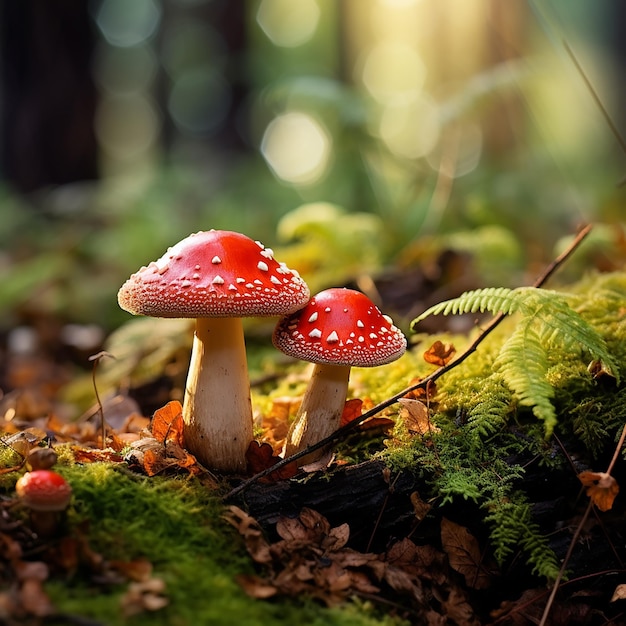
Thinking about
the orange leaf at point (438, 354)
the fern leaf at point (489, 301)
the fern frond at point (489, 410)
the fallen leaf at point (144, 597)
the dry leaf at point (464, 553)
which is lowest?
the dry leaf at point (464, 553)

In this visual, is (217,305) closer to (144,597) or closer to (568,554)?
(144,597)

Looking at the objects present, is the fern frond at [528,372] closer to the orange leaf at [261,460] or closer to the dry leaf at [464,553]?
the dry leaf at [464,553]

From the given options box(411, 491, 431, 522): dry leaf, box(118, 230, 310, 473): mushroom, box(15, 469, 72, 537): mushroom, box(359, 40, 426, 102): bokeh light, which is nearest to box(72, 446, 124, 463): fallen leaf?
box(118, 230, 310, 473): mushroom

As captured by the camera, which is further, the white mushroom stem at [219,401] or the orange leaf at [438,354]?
the orange leaf at [438,354]

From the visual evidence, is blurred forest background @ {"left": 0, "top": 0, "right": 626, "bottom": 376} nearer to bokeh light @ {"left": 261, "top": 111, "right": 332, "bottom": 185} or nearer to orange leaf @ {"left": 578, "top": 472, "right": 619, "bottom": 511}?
bokeh light @ {"left": 261, "top": 111, "right": 332, "bottom": 185}

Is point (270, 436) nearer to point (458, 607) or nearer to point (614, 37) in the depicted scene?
point (458, 607)

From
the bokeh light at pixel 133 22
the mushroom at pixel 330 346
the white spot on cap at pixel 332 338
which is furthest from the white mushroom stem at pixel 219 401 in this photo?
the bokeh light at pixel 133 22

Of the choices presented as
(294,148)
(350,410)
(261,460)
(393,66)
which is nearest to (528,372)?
(350,410)
